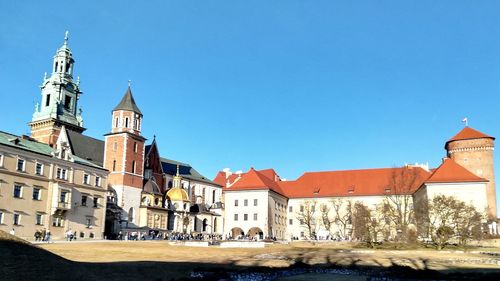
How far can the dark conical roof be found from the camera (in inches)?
3068

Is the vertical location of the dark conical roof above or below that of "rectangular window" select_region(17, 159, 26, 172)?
above

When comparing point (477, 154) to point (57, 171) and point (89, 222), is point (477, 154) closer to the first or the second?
point (89, 222)

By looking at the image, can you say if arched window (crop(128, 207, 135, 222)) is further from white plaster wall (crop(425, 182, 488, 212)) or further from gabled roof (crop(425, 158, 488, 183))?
gabled roof (crop(425, 158, 488, 183))

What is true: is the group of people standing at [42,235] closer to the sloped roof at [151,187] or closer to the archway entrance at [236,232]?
the sloped roof at [151,187]

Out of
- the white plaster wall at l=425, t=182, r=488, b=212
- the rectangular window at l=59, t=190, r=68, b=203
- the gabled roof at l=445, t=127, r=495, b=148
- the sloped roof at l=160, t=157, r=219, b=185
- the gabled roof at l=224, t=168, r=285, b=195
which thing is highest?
the gabled roof at l=445, t=127, r=495, b=148

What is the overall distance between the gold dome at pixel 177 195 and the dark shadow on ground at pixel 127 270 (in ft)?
185

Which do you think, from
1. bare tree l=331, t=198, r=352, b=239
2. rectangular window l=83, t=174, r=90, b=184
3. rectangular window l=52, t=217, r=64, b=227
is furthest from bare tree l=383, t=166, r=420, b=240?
rectangular window l=52, t=217, r=64, b=227

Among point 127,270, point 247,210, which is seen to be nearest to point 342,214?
point 247,210

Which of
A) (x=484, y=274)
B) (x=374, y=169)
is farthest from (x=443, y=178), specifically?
(x=484, y=274)

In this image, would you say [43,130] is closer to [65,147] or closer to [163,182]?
[163,182]

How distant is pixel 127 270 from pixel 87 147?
5864 centimetres

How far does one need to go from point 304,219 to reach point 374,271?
208ft

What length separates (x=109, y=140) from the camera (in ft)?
249

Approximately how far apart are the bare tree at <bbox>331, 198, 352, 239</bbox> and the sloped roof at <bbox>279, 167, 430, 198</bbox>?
181 cm
